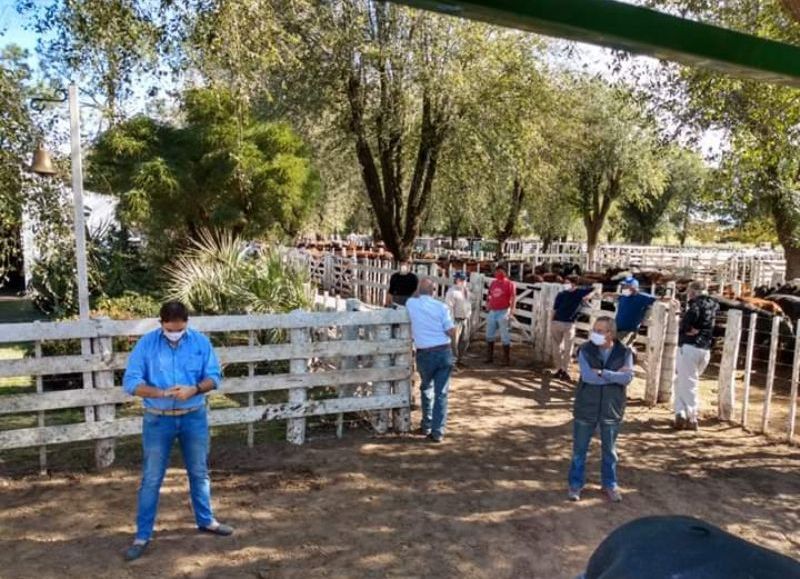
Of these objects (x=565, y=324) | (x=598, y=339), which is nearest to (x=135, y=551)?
(x=598, y=339)

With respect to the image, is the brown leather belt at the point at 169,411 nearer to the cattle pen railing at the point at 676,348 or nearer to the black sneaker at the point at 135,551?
the black sneaker at the point at 135,551

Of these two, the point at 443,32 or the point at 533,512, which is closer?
the point at 533,512

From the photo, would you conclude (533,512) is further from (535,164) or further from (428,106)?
(535,164)

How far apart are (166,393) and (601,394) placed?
343 cm

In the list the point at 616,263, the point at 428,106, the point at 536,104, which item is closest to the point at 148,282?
the point at 428,106

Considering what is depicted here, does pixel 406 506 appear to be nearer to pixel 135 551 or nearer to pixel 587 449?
pixel 587 449

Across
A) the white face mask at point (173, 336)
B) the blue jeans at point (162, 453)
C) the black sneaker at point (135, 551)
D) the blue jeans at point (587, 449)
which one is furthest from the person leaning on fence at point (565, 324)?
the black sneaker at point (135, 551)

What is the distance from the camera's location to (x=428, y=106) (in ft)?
54.0

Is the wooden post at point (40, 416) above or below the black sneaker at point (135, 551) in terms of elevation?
above

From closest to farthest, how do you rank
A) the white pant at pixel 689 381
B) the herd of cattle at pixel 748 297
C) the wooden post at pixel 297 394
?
1. the wooden post at pixel 297 394
2. the white pant at pixel 689 381
3. the herd of cattle at pixel 748 297

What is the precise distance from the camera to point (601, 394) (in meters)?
5.34

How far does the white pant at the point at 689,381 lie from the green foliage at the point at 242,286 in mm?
5215

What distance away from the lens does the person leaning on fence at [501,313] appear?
35.9ft

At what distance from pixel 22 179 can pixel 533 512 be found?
5025 millimetres
